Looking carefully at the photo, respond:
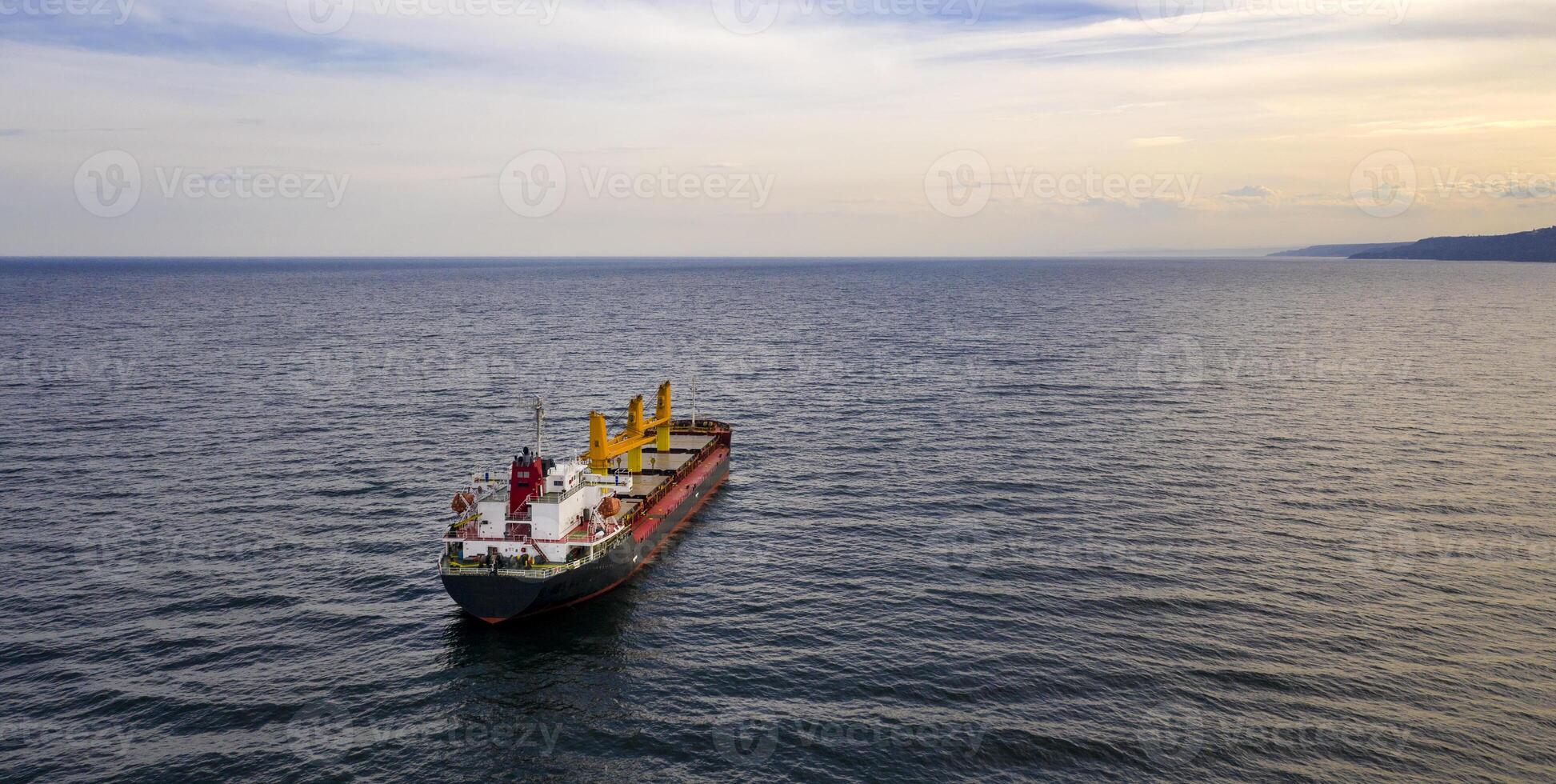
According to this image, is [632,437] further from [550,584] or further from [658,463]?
[550,584]

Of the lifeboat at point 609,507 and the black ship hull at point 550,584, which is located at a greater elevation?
the lifeboat at point 609,507

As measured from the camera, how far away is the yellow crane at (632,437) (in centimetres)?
5778

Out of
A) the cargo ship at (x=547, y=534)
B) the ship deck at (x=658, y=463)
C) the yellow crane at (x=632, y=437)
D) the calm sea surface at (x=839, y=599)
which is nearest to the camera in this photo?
the calm sea surface at (x=839, y=599)

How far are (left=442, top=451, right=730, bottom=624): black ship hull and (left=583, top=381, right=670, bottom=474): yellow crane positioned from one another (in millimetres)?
6810

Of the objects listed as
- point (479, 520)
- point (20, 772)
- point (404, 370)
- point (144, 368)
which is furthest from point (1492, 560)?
point (144, 368)

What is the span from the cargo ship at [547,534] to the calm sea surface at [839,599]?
1.62m

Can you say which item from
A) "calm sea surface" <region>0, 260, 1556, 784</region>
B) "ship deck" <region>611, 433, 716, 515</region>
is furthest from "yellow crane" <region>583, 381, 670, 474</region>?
"calm sea surface" <region>0, 260, 1556, 784</region>

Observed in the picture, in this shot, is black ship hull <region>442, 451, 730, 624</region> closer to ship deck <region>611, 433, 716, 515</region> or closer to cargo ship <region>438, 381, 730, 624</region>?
cargo ship <region>438, 381, 730, 624</region>

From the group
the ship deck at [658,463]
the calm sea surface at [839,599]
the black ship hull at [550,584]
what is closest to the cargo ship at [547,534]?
the black ship hull at [550,584]

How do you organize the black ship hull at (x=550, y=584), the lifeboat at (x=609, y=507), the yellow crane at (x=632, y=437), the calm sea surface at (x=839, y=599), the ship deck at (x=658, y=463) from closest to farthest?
the calm sea surface at (x=839, y=599) < the black ship hull at (x=550, y=584) < the lifeboat at (x=609, y=507) < the yellow crane at (x=632, y=437) < the ship deck at (x=658, y=463)

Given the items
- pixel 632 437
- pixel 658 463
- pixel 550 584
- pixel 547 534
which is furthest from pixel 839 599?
pixel 658 463

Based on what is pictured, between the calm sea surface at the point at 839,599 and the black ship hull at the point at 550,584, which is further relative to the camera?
the black ship hull at the point at 550,584

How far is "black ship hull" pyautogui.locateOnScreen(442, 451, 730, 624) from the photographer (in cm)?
4238

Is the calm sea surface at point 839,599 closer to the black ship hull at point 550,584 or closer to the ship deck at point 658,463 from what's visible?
the black ship hull at point 550,584
